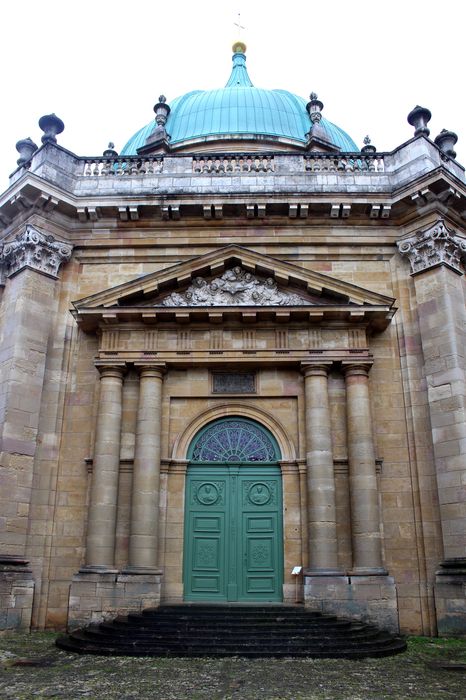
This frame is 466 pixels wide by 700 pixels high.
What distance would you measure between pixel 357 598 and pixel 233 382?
190 inches

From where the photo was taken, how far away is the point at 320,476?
12141mm

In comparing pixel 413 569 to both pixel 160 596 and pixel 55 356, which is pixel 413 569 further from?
pixel 55 356

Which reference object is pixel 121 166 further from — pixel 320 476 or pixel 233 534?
pixel 233 534

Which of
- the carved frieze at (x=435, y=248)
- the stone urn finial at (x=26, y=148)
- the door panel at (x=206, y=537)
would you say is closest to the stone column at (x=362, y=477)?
the door panel at (x=206, y=537)

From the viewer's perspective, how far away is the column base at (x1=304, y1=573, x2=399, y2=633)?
11.2 m

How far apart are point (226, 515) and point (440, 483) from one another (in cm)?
420

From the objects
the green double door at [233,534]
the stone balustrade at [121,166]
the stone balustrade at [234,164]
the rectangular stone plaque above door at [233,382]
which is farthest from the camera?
the stone balustrade at [121,166]

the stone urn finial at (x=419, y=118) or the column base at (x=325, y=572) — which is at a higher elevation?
the stone urn finial at (x=419, y=118)

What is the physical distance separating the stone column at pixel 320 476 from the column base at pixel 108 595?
9.93ft

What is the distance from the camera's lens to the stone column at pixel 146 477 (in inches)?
467

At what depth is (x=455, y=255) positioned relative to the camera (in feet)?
44.9

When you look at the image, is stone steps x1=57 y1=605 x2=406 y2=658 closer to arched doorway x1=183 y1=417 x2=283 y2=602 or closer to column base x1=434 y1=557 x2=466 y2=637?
arched doorway x1=183 y1=417 x2=283 y2=602

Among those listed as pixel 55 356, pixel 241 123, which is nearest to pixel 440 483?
pixel 55 356

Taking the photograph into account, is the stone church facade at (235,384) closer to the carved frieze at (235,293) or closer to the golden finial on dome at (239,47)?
the carved frieze at (235,293)
